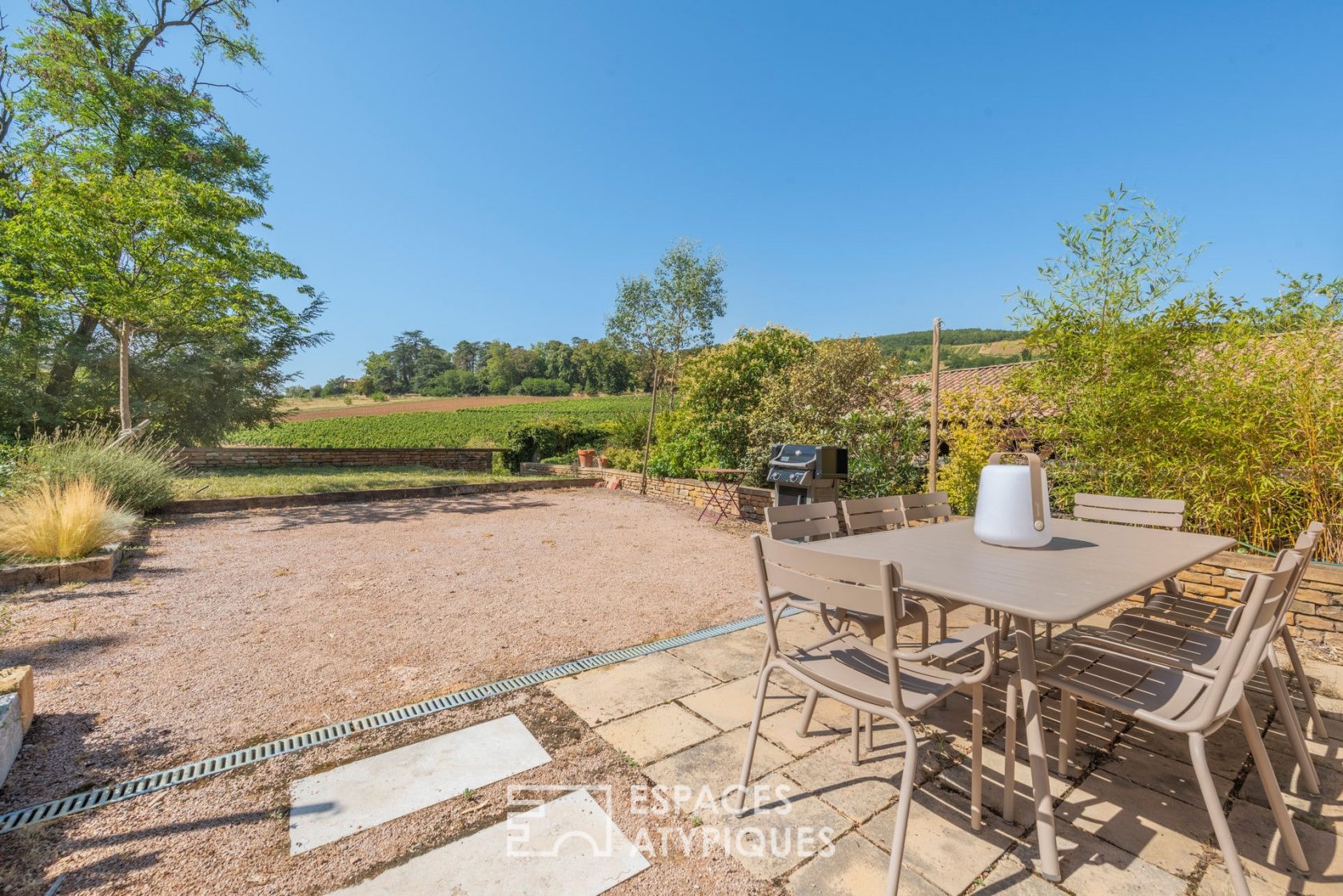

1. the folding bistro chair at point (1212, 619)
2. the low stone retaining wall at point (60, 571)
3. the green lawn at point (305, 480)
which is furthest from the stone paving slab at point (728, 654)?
the green lawn at point (305, 480)

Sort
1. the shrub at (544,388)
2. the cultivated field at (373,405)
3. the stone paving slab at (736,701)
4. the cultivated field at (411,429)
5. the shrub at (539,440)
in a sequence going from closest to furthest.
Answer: the stone paving slab at (736,701), the shrub at (539,440), the cultivated field at (411,429), the cultivated field at (373,405), the shrub at (544,388)

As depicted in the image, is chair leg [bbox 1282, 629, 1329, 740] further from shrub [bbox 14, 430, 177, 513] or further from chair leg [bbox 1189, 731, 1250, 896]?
shrub [bbox 14, 430, 177, 513]

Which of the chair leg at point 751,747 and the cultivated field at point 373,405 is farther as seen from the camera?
the cultivated field at point 373,405

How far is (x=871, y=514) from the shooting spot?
2932 mm

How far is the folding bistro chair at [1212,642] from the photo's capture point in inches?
64.4

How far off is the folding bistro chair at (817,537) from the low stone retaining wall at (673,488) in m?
2.93

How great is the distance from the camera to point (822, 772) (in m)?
1.83

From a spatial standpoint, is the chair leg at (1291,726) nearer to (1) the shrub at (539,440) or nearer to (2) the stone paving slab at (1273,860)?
→ (2) the stone paving slab at (1273,860)

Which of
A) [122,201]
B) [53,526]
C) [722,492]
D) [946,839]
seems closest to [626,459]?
[722,492]

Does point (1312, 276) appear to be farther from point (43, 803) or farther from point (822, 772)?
point (43, 803)

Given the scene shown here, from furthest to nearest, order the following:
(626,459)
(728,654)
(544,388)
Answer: (544,388) → (626,459) → (728,654)

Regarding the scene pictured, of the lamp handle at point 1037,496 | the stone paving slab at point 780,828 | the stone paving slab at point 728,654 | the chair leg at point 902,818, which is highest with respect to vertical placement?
the lamp handle at point 1037,496

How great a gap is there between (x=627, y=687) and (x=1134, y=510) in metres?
3.03

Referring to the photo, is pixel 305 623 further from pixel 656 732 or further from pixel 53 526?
pixel 53 526
